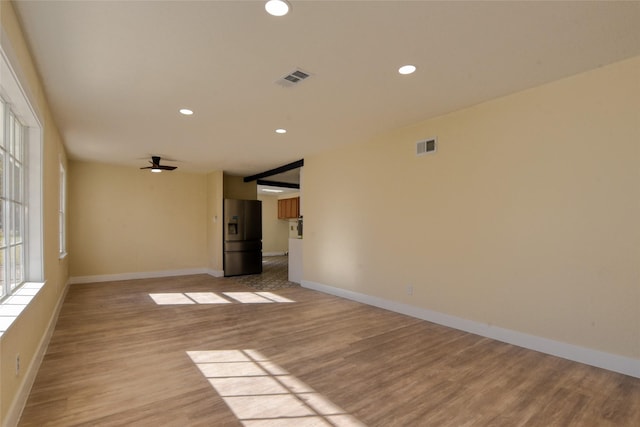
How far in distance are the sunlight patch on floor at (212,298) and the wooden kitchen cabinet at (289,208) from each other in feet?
18.8

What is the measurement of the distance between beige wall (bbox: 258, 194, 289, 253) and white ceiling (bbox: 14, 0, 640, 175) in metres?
8.26

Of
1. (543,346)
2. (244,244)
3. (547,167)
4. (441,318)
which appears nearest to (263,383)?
(441,318)

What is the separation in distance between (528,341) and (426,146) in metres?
2.44

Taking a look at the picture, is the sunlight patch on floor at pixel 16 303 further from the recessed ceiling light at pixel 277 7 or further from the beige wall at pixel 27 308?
the recessed ceiling light at pixel 277 7

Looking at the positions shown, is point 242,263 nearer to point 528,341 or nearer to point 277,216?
point 277,216


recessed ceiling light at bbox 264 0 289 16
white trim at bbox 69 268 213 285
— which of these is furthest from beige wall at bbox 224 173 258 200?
recessed ceiling light at bbox 264 0 289 16

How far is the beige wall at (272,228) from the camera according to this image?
12328 millimetres

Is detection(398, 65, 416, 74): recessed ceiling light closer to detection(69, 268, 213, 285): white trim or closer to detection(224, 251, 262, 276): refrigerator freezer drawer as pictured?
detection(224, 251, 262, 276): refrigerator freezer drawer

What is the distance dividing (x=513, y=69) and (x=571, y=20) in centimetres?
66

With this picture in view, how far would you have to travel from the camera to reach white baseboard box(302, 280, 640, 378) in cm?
261

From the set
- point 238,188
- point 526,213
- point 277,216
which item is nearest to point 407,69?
point 526,213

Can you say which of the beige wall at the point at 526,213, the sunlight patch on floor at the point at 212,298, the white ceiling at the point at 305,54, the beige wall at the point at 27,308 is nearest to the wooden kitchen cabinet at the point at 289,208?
the sunlight patch on floor at the point at 212,298

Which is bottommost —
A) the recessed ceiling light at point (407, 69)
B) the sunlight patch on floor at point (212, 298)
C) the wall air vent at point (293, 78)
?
the sunlight patch on floor at point (212, 298)

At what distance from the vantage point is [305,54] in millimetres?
2518
